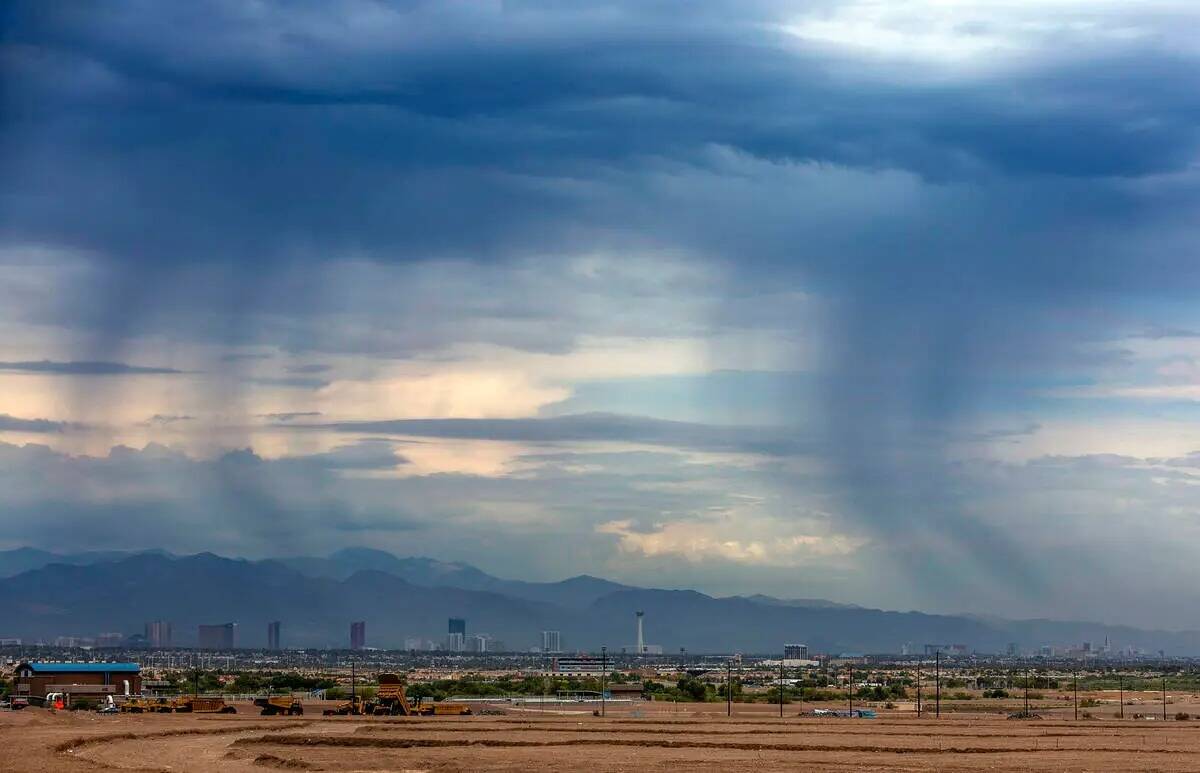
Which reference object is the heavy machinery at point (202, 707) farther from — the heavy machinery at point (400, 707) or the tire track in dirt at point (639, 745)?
the tire track in dirt at point (639, 745)

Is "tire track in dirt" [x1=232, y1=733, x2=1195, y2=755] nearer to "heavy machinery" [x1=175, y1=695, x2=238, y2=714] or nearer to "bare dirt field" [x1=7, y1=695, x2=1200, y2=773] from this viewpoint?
"bare dirt field" [x1=7, y1=695, x2=1200, y2=773]

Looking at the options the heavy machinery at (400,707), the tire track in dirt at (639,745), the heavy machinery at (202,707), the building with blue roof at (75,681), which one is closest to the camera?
the tire track in dirt at (639,745)

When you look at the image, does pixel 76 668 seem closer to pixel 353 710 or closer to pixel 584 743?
pixel 353 710

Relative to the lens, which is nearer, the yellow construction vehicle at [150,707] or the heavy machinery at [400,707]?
the heavy machinery at [400,707]

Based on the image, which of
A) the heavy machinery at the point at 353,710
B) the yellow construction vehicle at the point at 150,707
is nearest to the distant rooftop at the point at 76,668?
the yellow construction vehicle at the point at 150,707

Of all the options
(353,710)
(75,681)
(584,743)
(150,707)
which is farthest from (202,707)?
(584,743)

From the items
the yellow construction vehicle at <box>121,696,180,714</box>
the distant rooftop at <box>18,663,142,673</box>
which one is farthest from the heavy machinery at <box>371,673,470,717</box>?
the distant rooftop at <box>18,663,142,673</box>

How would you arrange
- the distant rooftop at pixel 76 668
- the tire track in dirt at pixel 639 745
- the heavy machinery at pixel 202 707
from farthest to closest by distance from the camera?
the distant rooftop at pixel 76 668 → the heavy machinery at pixel 202 707 → the tire track in dirt at pixel 639 745

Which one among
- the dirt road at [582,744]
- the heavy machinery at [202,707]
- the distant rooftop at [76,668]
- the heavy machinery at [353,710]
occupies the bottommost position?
the heavy machinery at [202,707]

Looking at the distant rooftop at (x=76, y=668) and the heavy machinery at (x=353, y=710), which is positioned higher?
the distant rooftop at (x=76, y=668)
